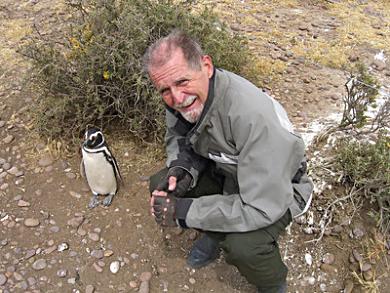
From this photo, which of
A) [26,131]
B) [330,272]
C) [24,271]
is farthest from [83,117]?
[330,272]

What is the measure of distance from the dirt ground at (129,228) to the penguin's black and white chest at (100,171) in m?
0.13

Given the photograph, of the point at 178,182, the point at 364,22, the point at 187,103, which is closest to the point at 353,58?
the point at 364,22

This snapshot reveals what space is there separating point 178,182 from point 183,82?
624 millimetres

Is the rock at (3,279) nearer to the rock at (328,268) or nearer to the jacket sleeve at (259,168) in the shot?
the jacket sleeve at (259,168)

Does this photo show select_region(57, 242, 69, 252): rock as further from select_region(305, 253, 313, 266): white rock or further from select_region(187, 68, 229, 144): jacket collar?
select_region(305, 253, 313, 266): white rock

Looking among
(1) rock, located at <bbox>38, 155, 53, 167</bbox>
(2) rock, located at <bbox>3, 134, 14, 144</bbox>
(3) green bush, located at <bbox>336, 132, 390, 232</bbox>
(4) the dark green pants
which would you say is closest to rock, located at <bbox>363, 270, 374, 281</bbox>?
(3) green bush, located at <bbox>336, 132, 390, 232</bbox>

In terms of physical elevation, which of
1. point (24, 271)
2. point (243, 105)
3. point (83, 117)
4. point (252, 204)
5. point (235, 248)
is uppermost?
point (243, 105)

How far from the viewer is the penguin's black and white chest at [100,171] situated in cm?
300

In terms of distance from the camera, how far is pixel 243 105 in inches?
81.9

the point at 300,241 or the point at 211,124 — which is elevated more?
the point at 211,124

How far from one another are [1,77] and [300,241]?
2.78 metres

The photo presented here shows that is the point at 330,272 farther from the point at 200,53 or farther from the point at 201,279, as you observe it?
the point at 200,53

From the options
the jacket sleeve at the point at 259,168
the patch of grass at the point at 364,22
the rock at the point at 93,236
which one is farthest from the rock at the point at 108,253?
the patch of grass at the point at 364,22

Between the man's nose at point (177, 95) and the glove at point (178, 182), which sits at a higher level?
the man's nose at point (177, 95)
